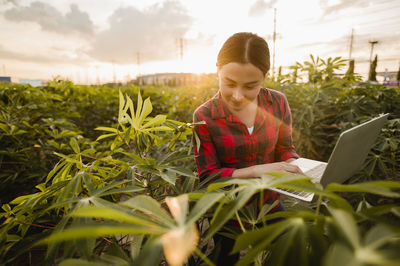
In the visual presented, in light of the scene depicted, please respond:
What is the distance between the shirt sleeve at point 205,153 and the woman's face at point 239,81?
0.20 metres

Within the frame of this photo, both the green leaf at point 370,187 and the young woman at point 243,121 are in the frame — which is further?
the young woman at point 243,121

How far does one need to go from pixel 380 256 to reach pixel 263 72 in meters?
0.96

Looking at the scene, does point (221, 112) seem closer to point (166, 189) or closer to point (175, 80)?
point (166, 189)

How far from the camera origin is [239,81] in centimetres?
97

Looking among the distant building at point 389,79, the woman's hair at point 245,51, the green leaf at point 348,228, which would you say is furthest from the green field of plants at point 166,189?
the distant building at point 389,79

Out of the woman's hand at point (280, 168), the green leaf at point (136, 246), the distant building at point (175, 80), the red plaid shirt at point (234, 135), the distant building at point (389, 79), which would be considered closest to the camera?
the green leaf at point (136, 246)

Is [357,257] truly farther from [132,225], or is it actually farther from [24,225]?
[24,225]

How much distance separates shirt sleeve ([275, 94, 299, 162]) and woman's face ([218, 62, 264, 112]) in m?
0.38

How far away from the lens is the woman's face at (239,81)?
0.95 m

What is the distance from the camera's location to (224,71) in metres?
0.99

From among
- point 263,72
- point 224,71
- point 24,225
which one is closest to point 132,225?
point 24,225

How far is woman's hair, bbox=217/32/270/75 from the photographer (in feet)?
3.14

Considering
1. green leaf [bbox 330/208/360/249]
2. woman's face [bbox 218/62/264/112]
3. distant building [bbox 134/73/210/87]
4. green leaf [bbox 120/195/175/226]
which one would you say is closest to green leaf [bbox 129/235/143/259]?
green leaf [bbox 120/195/175/226]

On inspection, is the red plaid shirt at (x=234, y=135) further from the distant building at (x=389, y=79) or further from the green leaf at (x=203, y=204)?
the distant building at (x=389, y=79)
